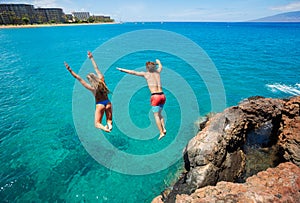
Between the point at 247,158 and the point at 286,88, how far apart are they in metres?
17.2

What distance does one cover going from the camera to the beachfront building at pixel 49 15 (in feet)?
482

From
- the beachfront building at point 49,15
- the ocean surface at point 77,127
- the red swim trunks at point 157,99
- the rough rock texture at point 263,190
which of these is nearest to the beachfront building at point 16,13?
the beachfront building at point 49,15

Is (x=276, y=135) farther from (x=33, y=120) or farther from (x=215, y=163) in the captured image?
(x=33, y=120)

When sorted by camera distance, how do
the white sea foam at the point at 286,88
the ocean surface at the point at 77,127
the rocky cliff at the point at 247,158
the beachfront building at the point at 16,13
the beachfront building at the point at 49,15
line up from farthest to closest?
the beachfront building at the point at 49,15 < the beachfront building at the point at 16,13 < the white sea foam at the point at 286,88 < the ocean surface at the point at 77,127 < the rocky cliff at the point at 247,158

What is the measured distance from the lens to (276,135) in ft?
25.6

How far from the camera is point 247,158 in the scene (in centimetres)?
727

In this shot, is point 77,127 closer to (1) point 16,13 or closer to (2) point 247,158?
(2) point 247,158

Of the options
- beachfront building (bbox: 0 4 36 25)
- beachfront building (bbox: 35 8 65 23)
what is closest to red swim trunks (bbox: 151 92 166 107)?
beachfront building (bbox: 0 4 36 25)

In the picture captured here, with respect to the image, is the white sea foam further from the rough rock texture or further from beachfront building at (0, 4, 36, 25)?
beachfront building at (0, 4, 36, 25)

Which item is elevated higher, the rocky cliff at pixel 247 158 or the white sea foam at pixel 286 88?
the rocky cliff at pixel 247 158

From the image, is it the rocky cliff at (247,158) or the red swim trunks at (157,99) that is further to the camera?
the red swim trunks at (157,99)

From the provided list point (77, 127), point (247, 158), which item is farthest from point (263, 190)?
point (77, 127)

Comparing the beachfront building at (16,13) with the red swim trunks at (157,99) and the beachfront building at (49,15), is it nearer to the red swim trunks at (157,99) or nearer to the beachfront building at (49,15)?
the beachfront building at (49,15)

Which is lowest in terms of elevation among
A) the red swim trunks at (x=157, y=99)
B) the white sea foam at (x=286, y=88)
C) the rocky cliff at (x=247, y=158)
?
the white sea foam at (x=286, y=88)
